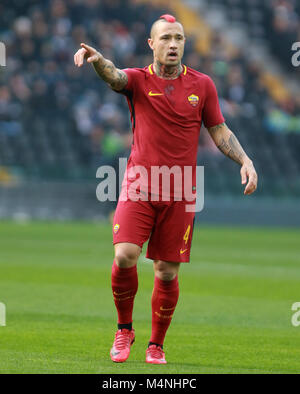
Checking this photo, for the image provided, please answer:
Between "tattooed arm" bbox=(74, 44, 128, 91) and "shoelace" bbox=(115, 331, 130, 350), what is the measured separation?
1836mm

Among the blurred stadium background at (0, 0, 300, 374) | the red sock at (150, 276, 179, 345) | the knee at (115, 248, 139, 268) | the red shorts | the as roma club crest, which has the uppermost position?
the blurred stadium background at (0, 0, 300, 374)

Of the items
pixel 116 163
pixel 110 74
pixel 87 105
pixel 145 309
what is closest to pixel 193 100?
pixel 110 74

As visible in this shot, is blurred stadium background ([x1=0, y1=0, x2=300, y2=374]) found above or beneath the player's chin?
above

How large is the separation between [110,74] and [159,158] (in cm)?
71

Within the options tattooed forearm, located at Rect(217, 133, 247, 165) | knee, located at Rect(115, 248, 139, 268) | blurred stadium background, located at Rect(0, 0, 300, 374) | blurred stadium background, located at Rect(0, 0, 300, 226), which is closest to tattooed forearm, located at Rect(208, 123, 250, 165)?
tattooed forearm, located at Rect(217, 133, 247, 165)

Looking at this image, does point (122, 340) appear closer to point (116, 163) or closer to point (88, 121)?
point (116, 163)

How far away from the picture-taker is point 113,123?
24969 millimetres

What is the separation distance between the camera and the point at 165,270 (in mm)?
7273

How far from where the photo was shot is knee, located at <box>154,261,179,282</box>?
726 cm

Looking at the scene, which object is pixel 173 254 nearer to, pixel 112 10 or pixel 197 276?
pixel 197 276

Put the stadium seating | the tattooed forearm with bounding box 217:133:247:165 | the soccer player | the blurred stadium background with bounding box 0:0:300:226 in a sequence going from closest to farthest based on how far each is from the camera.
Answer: the soccer player < the tattooed forearm with bounding box 217:133:247:165 < the blurred stadium background with bounding box 0:0:300:226 < the stadium seating

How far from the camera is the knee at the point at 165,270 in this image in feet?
23.8

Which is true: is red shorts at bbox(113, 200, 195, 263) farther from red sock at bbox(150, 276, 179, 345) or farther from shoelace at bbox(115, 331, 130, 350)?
shoelace at bbox(115, 331, 130, 350)

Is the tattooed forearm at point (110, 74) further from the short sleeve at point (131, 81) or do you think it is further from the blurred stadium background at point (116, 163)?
the blurred stadium background at point (116, 163)
